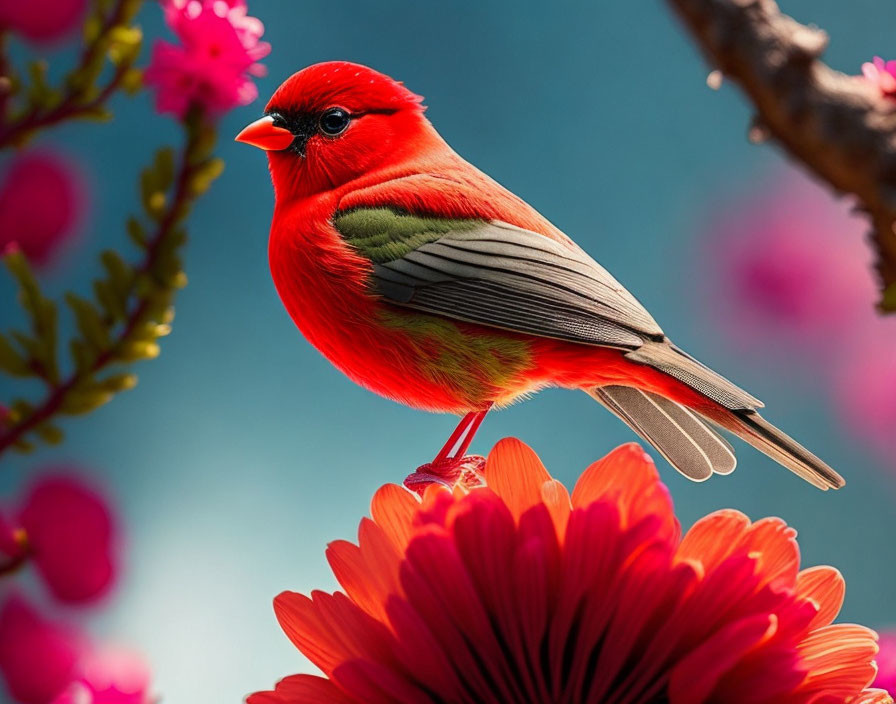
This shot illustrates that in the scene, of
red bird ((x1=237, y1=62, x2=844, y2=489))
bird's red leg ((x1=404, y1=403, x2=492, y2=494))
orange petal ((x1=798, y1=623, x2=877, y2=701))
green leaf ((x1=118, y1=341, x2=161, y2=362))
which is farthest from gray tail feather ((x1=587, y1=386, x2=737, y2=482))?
green leaf ((x1=118, y1=341, x2=161, y2=362))

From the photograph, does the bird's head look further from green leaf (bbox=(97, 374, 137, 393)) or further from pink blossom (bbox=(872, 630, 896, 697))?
pink blossom (bbox=(872, 630, 896, 697))

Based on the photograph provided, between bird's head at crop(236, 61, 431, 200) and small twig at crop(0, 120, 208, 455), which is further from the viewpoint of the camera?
bird's head at crop(236, 61, 431, 200)

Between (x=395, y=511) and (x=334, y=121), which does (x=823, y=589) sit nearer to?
(x=395, y=511)

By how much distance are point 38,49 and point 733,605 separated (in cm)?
35

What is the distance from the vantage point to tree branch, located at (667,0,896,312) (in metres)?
0.26

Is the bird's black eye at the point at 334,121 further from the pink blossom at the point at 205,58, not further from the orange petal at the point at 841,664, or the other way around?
the orange petal at the point at 841,664

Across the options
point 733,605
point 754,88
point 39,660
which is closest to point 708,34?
point 754,88

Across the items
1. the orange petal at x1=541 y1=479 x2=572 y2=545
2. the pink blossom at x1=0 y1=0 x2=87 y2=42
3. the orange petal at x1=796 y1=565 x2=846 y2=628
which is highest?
the pink blossom at x1=0 y1=0 x2=87 y2=42

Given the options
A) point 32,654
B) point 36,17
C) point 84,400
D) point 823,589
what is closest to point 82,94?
point 36,17

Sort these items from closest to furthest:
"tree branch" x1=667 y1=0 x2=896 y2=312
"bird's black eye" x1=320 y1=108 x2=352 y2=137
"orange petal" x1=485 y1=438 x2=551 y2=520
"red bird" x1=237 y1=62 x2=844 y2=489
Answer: "tree branch" x1=667 y1=0 x2=896 y2=312
"orange petal" x1=485 y1=438 x2=551 y2=520
"red bird" x1=237 y1=62 x2=844 y2=489
"bird's black eye" x1=320 y1=108 x2=352 y2=137

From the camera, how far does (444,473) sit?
0.56m

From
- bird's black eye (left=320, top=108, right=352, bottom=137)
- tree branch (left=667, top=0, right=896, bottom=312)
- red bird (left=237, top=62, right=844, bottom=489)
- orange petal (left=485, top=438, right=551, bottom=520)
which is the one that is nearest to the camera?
tree branch (left=667, top=0, right=896, bottom=312)

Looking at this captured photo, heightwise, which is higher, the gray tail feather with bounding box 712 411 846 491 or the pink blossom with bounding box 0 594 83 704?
the gray tail feather with bounding box 712 411 846 491

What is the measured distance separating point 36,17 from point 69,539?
0.71ft
